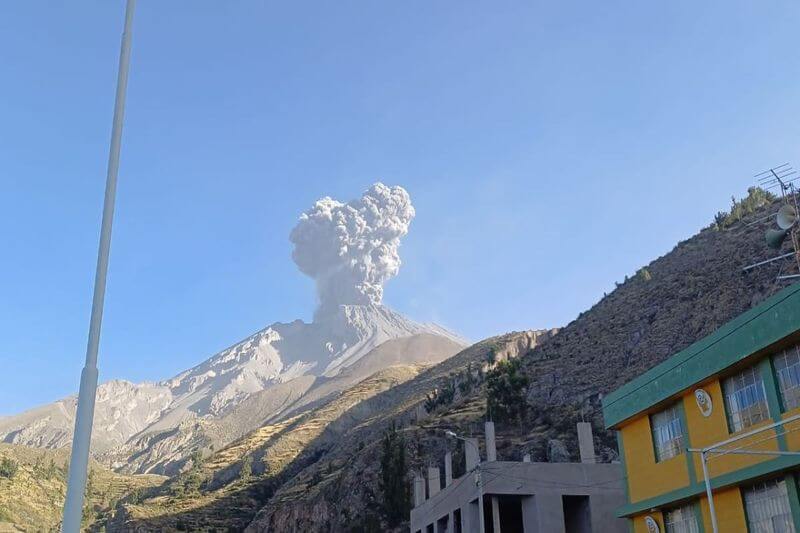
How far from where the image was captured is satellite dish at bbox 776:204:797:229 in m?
21.6

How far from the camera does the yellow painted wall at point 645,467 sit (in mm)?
22531

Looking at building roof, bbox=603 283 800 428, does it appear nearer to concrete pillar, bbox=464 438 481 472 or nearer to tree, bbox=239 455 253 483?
concrete pillar, bbox=464 438 481 472

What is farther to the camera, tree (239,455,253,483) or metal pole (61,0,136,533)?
tree (239,455,253,483)

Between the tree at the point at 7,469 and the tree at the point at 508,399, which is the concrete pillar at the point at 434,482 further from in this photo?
the tree at the point at 7,469

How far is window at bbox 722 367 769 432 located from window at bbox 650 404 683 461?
243 cm

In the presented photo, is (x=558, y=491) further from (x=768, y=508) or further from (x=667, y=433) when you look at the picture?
(x=768, y=508)

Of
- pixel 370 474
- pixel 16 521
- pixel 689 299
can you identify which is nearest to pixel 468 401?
pixel 370 474

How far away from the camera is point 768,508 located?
61.3 feet

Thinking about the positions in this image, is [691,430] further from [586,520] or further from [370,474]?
[370,474]

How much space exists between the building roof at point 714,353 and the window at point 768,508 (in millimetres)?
3172

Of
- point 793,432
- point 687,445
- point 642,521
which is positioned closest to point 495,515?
point 642,521

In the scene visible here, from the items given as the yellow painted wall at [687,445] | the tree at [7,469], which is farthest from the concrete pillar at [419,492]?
the tree at [7,469]

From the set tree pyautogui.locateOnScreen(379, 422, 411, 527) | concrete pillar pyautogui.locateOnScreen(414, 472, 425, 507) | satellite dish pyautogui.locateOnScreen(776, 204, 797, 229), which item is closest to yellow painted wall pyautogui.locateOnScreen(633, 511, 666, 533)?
satellite dish pyautogui.locateOnScreen(776, 204, 797, 229)

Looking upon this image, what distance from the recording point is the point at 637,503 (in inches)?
960
